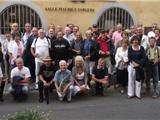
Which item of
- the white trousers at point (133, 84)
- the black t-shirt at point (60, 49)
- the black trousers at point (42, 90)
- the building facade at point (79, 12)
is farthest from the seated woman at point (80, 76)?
the building facade at point (79, 12)

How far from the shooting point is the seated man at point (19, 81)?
15.1 metres

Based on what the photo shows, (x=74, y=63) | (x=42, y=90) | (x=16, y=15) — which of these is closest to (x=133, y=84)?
(x=74, y=63)

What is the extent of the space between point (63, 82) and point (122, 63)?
1911 millimetres

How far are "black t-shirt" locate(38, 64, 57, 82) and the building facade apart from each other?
4.98 meters

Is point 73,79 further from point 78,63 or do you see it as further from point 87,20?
point 87,20

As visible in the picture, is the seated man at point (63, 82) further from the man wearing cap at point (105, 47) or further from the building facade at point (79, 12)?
the building facade at point (79, 12)

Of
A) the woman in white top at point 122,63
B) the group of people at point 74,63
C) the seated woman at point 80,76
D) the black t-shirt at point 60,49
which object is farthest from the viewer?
the woman in white top at point 122,63

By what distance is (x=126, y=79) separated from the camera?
16.1m

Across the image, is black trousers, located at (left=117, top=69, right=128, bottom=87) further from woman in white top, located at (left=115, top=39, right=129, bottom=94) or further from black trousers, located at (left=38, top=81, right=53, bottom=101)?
black trousers, located at (left=38, top=81, right=53, bottom=101)

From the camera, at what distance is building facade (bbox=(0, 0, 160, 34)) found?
2012cm

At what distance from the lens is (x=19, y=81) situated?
15.2m

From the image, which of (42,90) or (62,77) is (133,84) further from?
(42,90)

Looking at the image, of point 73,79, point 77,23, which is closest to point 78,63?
point 73,79

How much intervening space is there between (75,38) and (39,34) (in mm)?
1234
